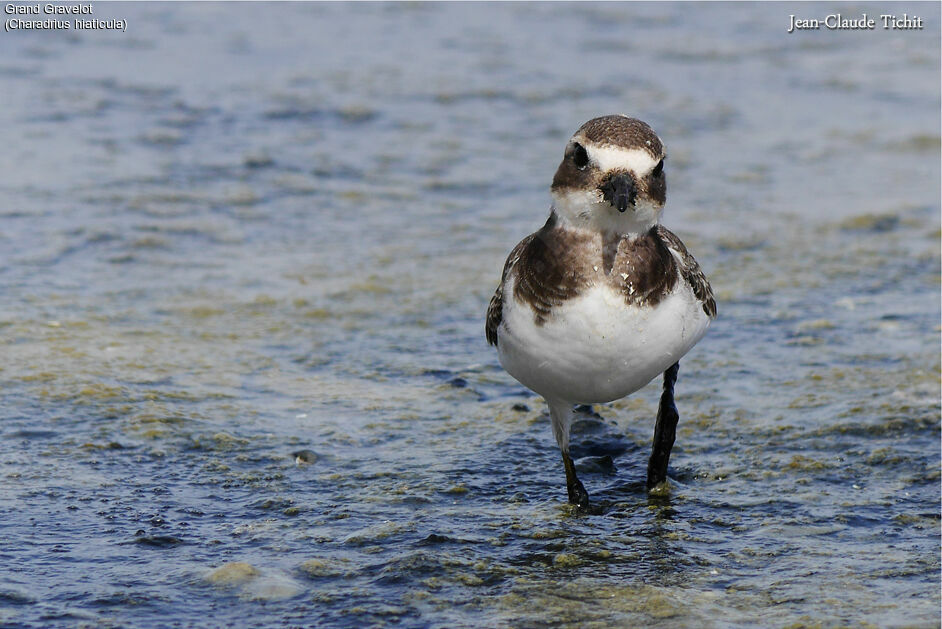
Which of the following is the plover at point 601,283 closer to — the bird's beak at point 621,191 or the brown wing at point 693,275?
the bird's beak at point 621,191

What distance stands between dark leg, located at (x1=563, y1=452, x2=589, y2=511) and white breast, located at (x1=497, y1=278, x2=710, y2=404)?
1.47ft

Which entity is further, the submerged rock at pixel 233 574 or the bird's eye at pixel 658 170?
the bird's eye at pixel 658 170

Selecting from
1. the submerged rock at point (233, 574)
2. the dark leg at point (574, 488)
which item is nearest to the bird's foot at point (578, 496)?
the dark leg at point (574, 488)

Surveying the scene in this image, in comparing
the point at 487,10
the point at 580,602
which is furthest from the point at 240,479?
the point at 487,10

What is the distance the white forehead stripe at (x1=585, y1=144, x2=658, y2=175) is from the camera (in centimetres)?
534

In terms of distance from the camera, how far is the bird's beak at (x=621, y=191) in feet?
16.9

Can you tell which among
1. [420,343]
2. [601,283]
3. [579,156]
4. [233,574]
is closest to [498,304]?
[601,283]

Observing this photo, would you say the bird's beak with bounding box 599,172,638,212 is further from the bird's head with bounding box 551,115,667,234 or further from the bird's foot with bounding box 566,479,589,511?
the bird's foot with bounding box 566,479,589,511

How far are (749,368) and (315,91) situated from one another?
7152mm

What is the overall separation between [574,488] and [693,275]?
1.16 metres

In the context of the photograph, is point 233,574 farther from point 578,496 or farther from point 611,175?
point 611,175

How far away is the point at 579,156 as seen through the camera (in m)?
5.46

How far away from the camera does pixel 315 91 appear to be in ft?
44.0

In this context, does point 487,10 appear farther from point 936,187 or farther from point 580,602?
point 580,602
